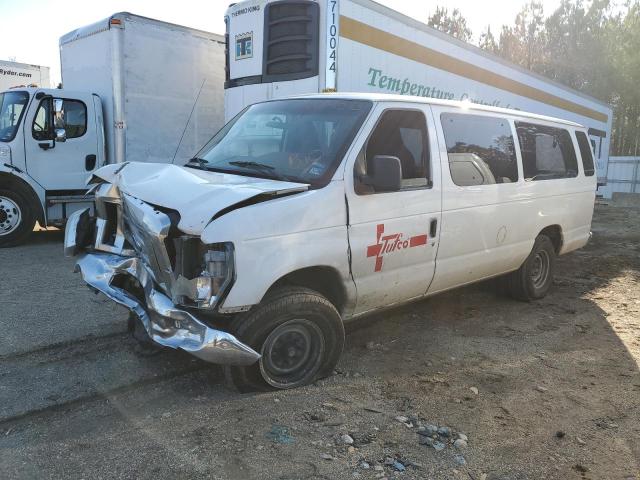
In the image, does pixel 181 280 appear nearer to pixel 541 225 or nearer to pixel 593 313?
pixel 541 225

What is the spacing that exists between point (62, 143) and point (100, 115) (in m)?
0.75

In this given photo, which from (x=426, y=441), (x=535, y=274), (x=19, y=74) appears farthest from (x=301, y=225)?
(x=19, y=74)

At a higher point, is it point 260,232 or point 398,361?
point 260,232

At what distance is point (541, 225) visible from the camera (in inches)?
224

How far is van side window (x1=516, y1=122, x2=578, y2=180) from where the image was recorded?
17.8ft

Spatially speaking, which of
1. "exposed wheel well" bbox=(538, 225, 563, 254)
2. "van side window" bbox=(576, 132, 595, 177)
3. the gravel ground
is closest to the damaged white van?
the gravel ground

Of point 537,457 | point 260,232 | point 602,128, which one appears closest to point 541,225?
point 537,457

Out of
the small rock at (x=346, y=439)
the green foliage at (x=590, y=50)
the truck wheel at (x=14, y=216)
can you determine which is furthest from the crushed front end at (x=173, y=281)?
the green foliage at (x=590, y=50)

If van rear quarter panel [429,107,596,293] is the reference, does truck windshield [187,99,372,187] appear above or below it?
above

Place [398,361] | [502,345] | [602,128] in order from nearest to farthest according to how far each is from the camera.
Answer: [398,361]
[502,345]
[602,128]

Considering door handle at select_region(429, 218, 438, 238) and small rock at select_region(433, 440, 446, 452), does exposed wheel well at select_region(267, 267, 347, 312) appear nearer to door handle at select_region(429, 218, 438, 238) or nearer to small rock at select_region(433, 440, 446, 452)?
door handle at select_region(429, 218, 438, 238)

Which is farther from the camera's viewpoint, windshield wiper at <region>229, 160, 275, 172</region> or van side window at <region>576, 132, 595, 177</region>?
van side window at <region>576, 132, 595, 177</region>

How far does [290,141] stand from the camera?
13.4 feet

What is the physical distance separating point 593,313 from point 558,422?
2.77 meters
